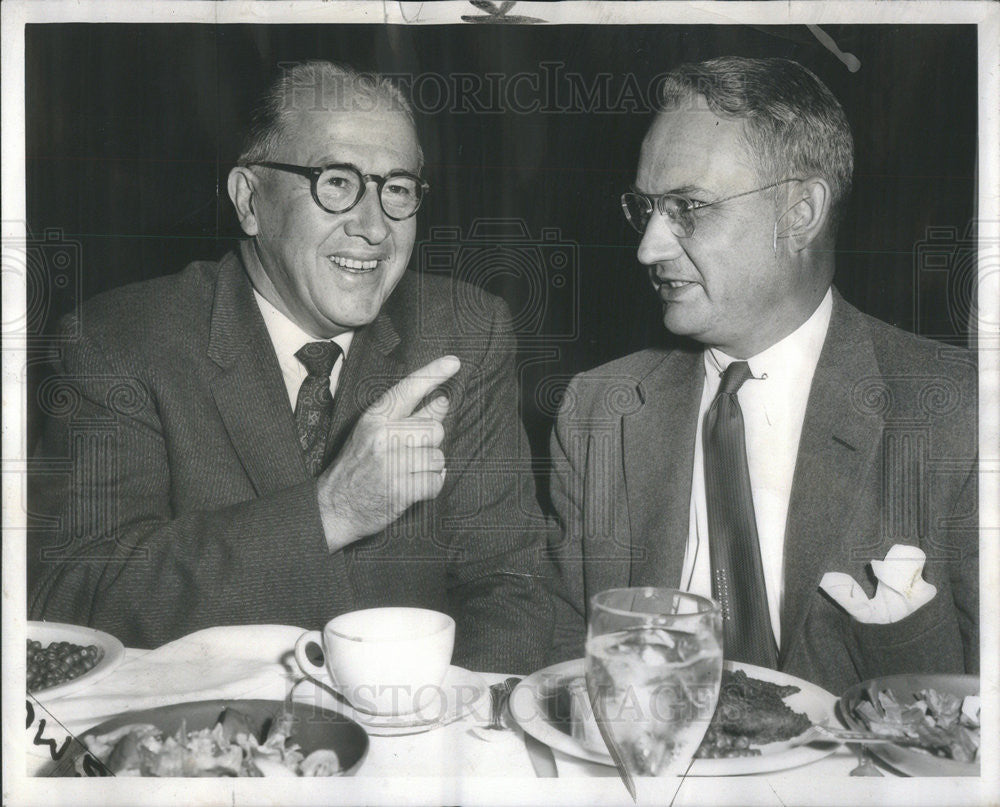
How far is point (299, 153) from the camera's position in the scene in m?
1.02

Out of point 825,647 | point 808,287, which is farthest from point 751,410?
point 825,647

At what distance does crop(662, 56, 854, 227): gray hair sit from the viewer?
1.01 meters

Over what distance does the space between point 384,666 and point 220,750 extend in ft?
0.62

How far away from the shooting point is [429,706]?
806 mm

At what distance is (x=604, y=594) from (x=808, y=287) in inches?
18.8

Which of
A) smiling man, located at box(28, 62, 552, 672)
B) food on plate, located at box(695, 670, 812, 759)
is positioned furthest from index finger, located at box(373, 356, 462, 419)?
food on plate, located at box(695, 670, 812, 759)

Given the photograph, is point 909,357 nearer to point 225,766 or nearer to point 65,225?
point 225,766

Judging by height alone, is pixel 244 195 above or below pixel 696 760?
above

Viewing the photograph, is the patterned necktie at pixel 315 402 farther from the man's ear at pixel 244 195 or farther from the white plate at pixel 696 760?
the white plate at pixel 696 760
